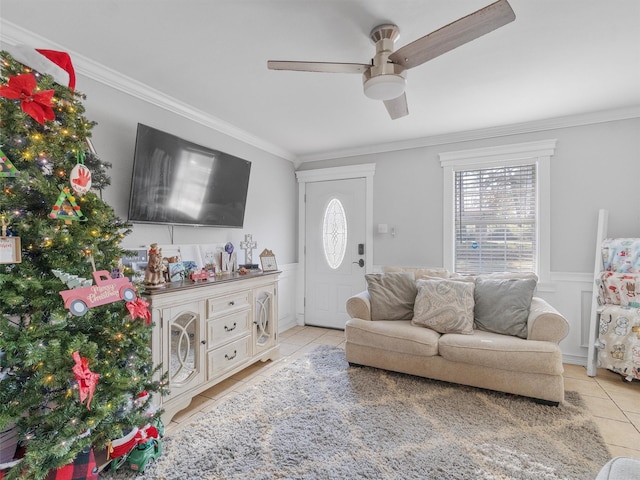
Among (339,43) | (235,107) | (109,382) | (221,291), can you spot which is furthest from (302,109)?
(109,382)

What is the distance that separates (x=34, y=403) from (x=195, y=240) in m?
1.84

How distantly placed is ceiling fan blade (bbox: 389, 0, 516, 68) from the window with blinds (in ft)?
7.61

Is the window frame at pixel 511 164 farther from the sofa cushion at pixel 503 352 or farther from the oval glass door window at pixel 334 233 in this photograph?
the oval glass door window at pixel 334 233

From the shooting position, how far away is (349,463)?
1727 millimetres

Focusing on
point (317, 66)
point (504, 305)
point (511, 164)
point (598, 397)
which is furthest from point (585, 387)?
point (317, 66)

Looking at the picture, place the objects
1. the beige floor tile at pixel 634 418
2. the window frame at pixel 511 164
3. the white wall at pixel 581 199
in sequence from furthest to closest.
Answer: the window frame at pixel 511 164, the white wall at pixel 581 199, the beige floor tile at pixel 634 418

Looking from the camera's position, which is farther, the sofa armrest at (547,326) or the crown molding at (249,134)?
the sofa armrest at (547,326)

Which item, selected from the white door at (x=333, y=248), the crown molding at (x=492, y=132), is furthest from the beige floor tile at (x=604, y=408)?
the crown molding at (x=492, y=132)

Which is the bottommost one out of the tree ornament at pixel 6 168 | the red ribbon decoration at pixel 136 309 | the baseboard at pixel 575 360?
the baseboard at pixel 575 360

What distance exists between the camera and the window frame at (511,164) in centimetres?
324

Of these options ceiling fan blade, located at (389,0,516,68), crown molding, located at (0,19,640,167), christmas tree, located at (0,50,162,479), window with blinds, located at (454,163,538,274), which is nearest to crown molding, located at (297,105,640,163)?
crown molding, located at (0,19,640,167)

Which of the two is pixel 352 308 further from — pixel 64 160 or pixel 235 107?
pixel 64 160

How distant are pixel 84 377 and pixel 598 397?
11.2 ft

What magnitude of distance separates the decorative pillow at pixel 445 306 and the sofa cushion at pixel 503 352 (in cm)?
13
